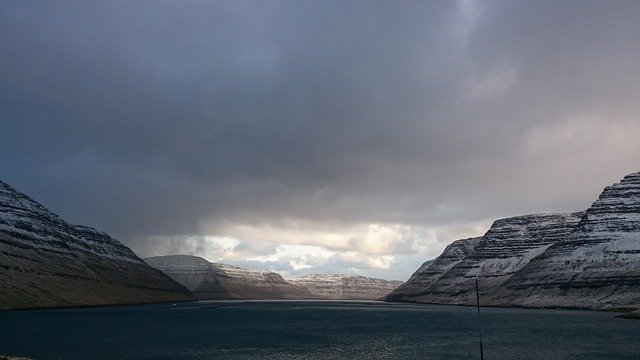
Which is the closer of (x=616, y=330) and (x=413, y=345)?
(x=413, y=345)

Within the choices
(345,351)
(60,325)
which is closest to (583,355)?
(345,351)

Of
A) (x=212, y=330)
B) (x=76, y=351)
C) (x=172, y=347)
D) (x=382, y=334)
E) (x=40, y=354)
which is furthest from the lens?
(x=212, y=330)

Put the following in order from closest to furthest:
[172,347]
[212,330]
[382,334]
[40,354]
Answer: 1. [40,354]
2. [172,347]
3. [382,334]
4. [212,330]

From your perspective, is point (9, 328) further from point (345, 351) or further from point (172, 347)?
point (345, 351)

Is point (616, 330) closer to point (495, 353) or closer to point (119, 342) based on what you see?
point (495, 353)

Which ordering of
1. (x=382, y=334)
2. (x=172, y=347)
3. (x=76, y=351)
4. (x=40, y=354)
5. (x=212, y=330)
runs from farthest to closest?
(x=212, y=330) → (x=382, y=334) → (x=172, y=347) → (x=76, y=351) → (x=40, y=354)

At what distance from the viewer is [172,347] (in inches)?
4422

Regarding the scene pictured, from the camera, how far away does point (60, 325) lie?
6250 inches

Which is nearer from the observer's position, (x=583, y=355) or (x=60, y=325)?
(x=583, y=355)

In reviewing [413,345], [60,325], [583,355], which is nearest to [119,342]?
[60,325]

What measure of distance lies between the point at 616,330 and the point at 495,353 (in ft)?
211

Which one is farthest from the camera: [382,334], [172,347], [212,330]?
[212,330]

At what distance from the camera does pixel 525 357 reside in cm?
9700

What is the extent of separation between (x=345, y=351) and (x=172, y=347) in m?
39.3
